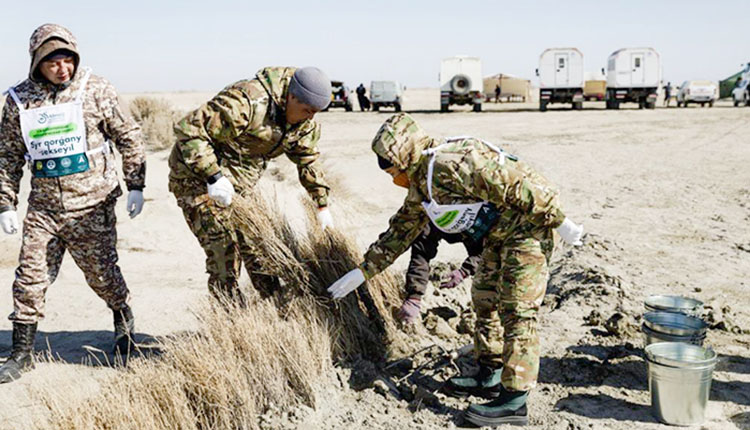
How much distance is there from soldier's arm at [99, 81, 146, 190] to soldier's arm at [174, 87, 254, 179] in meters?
0.47

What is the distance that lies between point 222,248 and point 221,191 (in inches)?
17.0

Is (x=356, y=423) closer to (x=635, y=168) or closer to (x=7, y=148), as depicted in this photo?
(x=7, y=148)

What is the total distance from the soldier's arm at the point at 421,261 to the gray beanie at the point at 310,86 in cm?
104

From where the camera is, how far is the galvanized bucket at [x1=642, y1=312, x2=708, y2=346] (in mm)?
3500

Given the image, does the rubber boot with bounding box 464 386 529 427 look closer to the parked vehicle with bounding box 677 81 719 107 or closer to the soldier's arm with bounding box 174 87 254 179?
the soldier's arm with bounding box 174 87 254 179

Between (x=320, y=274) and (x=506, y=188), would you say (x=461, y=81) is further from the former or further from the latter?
(x=506, y=188)

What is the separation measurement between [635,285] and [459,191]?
2.69 metres

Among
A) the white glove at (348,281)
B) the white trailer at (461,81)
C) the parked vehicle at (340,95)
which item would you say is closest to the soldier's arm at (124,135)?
the white glove at (348,281)

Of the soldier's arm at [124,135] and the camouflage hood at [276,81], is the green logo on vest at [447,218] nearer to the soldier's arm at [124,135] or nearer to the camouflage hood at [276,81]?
the camouflage hood at [276,81]

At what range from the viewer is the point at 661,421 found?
3162 mm

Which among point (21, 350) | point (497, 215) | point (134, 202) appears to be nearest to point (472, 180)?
point (497, 215)

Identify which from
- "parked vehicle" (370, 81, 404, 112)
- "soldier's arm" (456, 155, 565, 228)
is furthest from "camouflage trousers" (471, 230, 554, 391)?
"parked vehicle" (370, 81, 404, 112)

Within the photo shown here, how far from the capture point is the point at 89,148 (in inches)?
153

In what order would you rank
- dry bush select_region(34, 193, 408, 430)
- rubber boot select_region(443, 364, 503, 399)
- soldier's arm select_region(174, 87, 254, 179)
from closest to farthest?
1. dry bush select_region(34, 193, 408, 430)
2. rubber boot select_region(443, 364, 503, 399)
3. soldier's arm select_region(174, 87, 254, 179)
